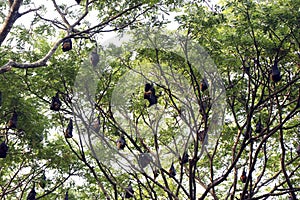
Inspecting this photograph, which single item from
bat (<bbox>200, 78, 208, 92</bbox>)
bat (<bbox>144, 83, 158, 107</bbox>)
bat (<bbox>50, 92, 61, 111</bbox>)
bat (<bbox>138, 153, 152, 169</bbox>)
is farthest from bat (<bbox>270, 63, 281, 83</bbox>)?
bat (<bbox>50, 92, 61, 111</bbox>)

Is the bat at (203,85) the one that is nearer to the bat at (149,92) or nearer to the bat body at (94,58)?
the bat at (149,92)

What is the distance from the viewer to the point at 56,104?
32.0ft

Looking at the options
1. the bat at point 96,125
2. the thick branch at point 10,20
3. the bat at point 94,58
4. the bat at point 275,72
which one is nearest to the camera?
the thick branch at point 10,20

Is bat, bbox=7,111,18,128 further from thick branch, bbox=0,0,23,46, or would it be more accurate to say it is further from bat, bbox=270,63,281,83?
bat, bbox=270,63,281,83

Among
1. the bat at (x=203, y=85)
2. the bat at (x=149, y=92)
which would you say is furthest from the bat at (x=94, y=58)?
the bat at (x=203, y=85)

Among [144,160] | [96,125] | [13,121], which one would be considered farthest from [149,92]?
[13,121]

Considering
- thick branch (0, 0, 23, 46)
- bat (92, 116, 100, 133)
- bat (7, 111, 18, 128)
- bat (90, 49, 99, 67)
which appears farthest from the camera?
bat (7, 111, 18, 128)

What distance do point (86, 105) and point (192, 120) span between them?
2.29 m

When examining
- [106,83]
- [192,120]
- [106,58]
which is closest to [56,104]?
[106,83]

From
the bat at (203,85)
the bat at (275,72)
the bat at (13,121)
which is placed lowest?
the bat at (203,85)

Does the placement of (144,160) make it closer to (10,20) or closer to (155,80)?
(155,80)

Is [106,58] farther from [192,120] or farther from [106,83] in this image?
[192,120]

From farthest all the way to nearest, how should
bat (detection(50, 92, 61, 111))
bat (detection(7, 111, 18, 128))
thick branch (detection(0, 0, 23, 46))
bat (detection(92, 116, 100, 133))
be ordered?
bat (detection(7, 111, 18, 128))
bat (detection(50, 92, 61, 111))
bat (detection(92, 116, 100, 133))
thick branch (detection(0, 0, 23, 46))

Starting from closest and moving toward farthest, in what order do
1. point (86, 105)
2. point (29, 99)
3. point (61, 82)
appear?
point (86, 105), point (61, 82), point (29, 99)
